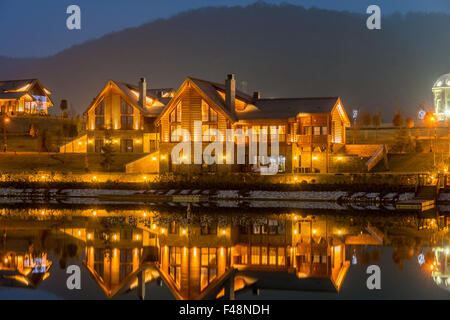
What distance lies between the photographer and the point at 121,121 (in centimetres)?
6209

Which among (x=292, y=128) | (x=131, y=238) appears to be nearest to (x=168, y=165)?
(x=292, y=128)

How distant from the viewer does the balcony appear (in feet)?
168

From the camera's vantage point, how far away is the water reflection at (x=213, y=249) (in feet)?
53.5

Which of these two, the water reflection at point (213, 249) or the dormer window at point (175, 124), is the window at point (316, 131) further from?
the water reflection at point (213, 249)

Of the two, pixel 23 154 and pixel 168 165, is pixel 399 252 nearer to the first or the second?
pixel 168 165

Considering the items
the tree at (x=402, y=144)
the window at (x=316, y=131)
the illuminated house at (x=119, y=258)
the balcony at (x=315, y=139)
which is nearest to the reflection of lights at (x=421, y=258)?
the illuminated house at (x=119, y=258)

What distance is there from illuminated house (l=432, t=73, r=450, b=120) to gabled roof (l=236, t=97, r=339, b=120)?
4452 cm

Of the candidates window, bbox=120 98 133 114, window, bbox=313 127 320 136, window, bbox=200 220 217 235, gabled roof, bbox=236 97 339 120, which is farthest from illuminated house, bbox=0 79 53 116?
window, bbox=200 220 217 235

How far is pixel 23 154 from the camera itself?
56.8 metres

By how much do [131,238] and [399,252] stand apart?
9897 millimetres

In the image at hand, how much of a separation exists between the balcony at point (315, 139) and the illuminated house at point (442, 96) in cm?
4656

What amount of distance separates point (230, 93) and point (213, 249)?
33794 millimetres

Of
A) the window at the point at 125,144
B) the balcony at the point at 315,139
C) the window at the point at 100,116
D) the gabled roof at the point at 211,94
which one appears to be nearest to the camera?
the balcony at the point at 315,139

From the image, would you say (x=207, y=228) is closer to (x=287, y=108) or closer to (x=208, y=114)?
(x=208, y=114)
